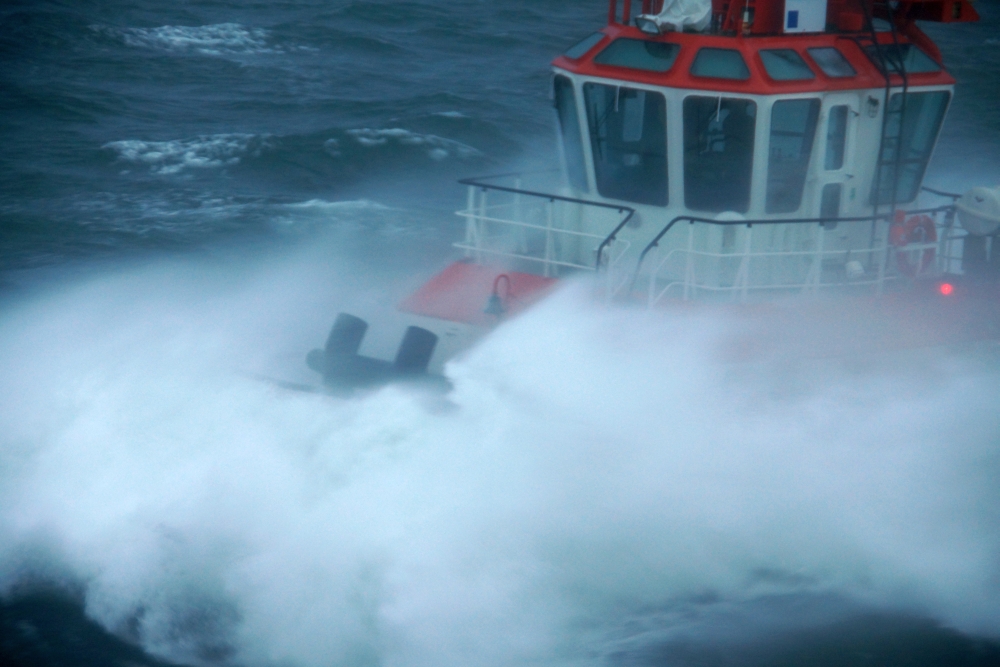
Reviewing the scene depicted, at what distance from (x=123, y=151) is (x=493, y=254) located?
34.3ft

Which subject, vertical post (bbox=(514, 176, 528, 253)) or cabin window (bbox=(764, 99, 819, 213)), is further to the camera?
vertical post (bbox=(514, 176, 528, 253))

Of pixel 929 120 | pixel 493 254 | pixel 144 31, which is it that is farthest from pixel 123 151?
pixel 929 120

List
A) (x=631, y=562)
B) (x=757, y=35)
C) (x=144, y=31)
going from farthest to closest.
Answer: (x=144, y=31), (x=757, y=35), (x=631, y=562)

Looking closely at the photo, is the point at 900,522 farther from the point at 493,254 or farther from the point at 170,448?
the point at 170,448

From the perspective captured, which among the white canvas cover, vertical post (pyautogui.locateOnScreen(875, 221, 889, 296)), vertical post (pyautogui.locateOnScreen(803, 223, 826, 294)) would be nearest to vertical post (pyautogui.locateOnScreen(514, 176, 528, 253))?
the white canvas cover

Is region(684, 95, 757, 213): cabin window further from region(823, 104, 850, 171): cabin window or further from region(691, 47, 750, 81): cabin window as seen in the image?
region(823, 104, 850, 171): cabin window

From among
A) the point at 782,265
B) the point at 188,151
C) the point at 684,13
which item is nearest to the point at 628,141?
the point at 684,13

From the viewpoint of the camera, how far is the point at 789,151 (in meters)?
7.15

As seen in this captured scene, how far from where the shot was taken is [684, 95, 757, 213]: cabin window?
275 inches

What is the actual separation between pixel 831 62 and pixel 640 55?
4.15ft

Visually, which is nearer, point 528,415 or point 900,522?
point 528,415

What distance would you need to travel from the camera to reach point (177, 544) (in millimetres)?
6453

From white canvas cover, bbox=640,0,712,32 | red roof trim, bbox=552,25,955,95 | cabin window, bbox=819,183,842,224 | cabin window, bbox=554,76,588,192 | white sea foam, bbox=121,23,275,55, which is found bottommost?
white sea foam, bbox=121,23,275,55

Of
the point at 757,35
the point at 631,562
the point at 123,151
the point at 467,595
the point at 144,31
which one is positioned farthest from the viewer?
the point at 144,31
